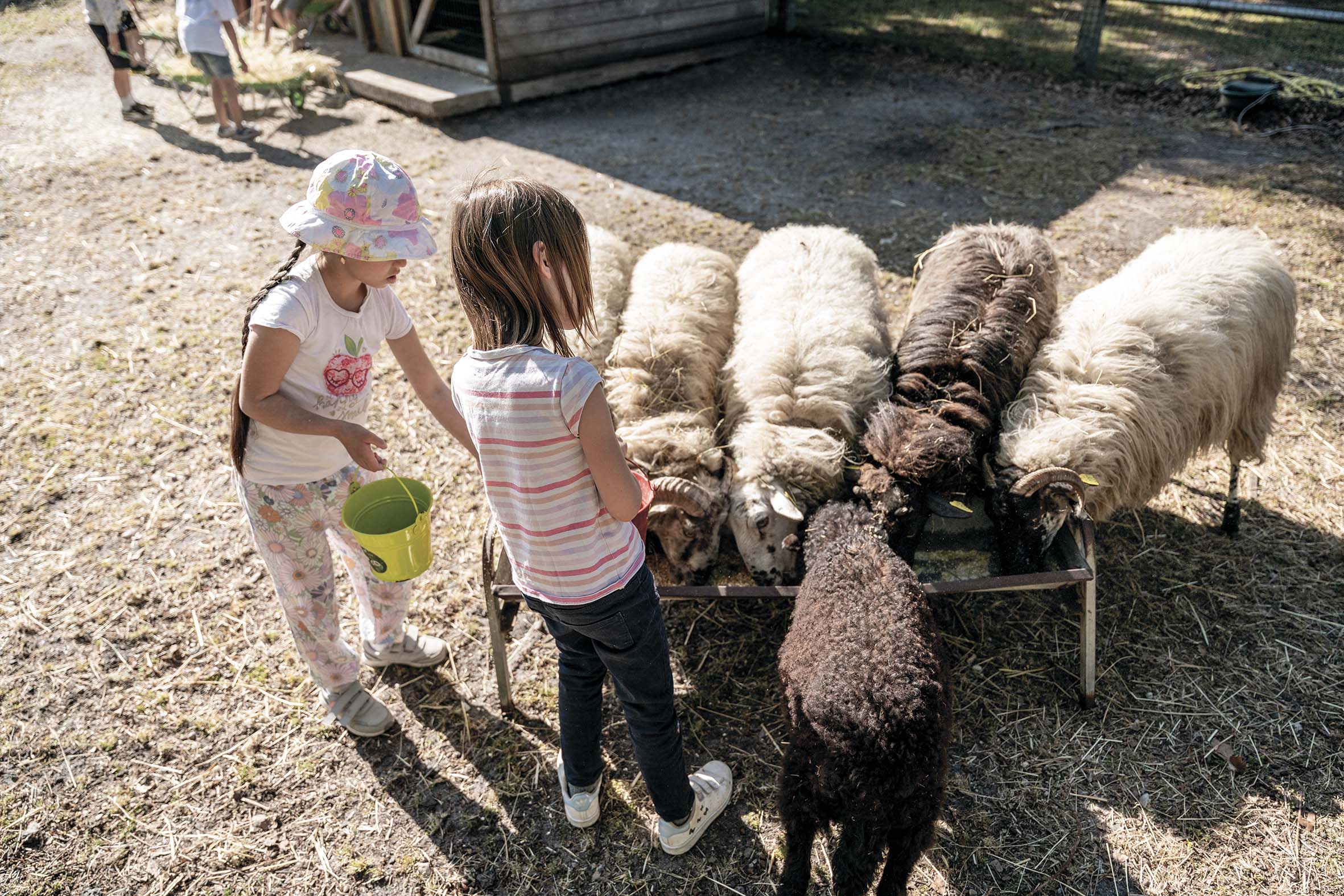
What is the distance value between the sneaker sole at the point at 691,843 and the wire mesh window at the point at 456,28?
1074 centimetres

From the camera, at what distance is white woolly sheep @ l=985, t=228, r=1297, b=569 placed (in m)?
3.39

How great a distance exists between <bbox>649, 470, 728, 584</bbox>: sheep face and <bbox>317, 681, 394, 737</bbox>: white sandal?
1326mm

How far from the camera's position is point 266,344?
97.0 inches

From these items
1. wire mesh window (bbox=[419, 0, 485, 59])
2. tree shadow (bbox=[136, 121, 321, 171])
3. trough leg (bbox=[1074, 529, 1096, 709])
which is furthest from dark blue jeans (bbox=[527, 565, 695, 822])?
wire mesh window (bbox=[419, 0, 485, 59])

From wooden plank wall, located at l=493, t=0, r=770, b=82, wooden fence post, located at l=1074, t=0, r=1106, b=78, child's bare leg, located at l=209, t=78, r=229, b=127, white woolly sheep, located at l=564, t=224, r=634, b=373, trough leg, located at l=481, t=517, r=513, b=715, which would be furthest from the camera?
wooden fence post, located at l=1074, t=0, r=1106, b=78

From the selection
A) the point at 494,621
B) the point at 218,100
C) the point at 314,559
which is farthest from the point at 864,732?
the point at 218,100

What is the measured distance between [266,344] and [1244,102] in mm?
10610

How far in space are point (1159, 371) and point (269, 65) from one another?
Result: 10.2m

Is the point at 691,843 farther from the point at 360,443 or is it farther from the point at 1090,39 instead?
the point at 1090,39

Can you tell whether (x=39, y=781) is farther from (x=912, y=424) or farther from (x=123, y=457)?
(x=912, y=424)

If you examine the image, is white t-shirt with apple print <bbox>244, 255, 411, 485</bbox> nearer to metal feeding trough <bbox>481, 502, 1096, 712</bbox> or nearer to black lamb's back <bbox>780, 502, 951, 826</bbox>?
metal feeding trough <bbox>481, 502, 1096, 712</bbox>

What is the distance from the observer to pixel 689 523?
3.39 meters

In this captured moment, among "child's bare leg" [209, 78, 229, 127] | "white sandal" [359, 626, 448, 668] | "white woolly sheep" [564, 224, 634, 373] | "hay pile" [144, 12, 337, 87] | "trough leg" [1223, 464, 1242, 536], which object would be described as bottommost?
"white sandal" [359, 626, 448, 668]

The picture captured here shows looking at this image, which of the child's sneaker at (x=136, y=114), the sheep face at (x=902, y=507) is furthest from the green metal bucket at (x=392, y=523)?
the child's sneaker at (x=136, y=114)
